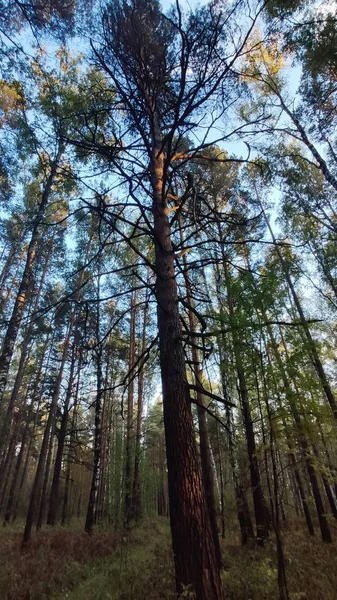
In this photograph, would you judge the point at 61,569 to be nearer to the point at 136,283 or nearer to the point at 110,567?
the point at 110,567

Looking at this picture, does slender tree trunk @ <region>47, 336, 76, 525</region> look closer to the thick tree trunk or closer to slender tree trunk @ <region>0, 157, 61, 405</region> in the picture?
slender tree trunk @ <region>0, 157, 61, 405</region>

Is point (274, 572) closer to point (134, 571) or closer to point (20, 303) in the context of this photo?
point (134, 571)

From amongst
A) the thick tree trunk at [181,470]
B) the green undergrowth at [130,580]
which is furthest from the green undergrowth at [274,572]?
the thick tree trunk at [181,470]

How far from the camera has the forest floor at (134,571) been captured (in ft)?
17.7

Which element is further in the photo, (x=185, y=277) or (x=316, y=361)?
(x=316, y=361)

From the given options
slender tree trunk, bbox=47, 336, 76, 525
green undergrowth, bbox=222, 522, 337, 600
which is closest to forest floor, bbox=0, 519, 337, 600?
green undergrowth, bbox=222, 522, 337, 600

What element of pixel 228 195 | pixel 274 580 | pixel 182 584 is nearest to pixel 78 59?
pixel 228 195

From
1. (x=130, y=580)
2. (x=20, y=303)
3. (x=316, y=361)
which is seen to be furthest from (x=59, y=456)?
(x=316, y=361)

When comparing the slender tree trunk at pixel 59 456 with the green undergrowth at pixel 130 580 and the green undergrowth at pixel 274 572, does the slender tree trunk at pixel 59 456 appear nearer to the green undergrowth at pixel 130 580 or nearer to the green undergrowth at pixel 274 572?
the green undergrowth at pixel 130 580

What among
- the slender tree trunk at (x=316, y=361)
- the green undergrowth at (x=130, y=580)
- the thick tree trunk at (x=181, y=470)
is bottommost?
the green undergrowth at (x=130, y=580)

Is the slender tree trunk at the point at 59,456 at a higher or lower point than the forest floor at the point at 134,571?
higher

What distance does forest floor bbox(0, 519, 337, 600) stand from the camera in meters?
5.38

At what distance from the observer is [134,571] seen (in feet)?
22.8

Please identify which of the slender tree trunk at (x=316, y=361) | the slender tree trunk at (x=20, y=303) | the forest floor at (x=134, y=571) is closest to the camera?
the forest floor at (x=134, y=571)
